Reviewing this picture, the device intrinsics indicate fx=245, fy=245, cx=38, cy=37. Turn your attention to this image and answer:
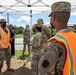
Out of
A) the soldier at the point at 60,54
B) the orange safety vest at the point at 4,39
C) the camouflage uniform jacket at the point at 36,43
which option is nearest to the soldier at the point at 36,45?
the camouflage uniform jacket at the point at 36,43

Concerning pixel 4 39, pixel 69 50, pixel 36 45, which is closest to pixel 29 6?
pixel 4 39

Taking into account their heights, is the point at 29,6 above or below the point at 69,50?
below

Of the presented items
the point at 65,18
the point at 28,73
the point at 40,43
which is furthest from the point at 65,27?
the point at 28,73

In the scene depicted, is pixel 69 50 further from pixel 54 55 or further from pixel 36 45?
pixel 36 45

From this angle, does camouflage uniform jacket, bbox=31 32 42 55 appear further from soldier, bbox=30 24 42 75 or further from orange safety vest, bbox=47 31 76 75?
orange safety vest, bbox=47 31 76 75

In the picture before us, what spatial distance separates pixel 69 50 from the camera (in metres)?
1.67

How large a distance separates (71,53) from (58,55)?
100mm

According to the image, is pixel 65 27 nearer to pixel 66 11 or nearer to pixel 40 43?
pixel 66 11

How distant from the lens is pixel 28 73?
6.78 meters

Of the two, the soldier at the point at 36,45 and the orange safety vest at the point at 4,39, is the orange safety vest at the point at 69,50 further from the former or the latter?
the orange safety vest at the point at 4,39

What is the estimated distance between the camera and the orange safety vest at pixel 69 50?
165 cm

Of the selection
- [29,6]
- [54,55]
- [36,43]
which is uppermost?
[54,55]

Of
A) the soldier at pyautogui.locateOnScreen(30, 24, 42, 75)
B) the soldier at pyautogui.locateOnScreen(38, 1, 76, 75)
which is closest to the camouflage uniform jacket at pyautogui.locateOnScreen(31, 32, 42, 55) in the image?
the soldier at pyautogui.locateOnScreen(30, 24, 42, 75)

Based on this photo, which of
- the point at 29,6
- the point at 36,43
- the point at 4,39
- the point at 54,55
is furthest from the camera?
the point at 29,6
